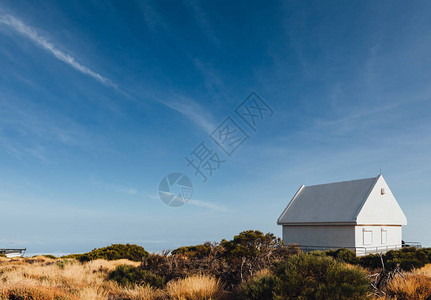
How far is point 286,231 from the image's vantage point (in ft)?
101

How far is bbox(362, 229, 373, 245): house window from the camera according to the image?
26109 millimetres

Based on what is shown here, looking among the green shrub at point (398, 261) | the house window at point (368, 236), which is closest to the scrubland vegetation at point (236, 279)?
the green shrub at point (398, 261)

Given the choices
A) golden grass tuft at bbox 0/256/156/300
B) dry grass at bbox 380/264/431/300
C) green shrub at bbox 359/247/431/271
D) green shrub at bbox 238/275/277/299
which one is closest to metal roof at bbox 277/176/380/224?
green shrub at bbox 359/247/431/271

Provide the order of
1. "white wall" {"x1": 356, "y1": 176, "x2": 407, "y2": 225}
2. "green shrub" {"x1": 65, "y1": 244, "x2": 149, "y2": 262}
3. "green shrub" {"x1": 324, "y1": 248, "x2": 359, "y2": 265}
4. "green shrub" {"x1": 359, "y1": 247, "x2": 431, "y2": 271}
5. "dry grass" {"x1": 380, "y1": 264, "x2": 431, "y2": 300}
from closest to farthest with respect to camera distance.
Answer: "dry grass" {"x1": 380, "y1": 264, "x2": 431, "y2": 300} < "green shrub" {"x1": 359, "y1": 247, "x2": 431, "y2": 271} < "green shrub" {"x1": 324, "y1": 248, "x2": 359, "y2": 265} < "green shrub" {"x1": 65, "y1": 244, "x2": 149, "y2": 262} < "white wall" {"x1": 356, "y1": 176, "x2": 407, "y2": 225}

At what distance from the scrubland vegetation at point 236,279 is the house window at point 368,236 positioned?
907 centimetres

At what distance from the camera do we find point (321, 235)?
2792 centimetres

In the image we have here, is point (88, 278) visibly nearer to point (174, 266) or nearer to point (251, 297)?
point (174, 266)

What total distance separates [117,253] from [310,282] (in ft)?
64.2

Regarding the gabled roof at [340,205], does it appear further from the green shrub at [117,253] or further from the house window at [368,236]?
the green shrub at [117,253]

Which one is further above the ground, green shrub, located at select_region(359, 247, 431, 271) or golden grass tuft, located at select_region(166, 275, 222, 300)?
golden grass tuft, located at select_region(166, 275, 222, 300)

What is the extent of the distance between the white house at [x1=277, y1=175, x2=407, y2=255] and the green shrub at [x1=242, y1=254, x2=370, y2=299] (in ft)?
64.0

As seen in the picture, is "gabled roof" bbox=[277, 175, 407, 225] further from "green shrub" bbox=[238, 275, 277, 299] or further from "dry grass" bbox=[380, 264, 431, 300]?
"green shrub" bbox=[238, 275, 277, 299]

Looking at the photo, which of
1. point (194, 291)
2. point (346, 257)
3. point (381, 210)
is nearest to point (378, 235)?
point (381, 210)

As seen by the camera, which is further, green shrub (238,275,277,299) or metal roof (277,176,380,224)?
metal roof (277,176,380,224)
